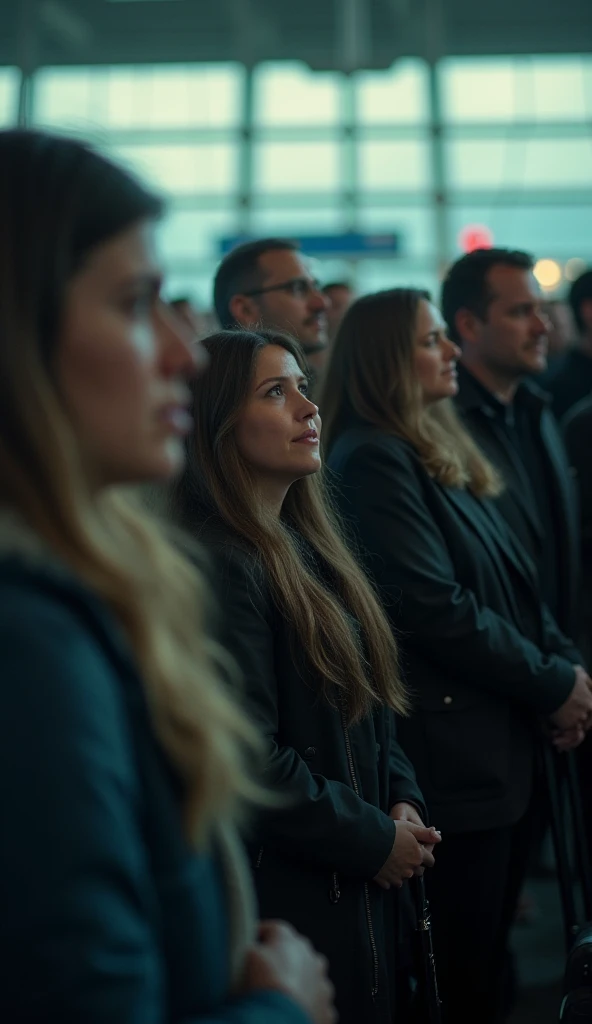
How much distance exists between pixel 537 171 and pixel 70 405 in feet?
39.4

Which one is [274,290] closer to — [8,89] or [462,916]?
[462,916]

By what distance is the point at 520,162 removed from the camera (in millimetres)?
12078

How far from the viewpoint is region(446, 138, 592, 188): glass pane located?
12031 mm

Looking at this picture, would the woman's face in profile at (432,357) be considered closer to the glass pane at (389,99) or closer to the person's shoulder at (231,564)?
the person's shoulder at (231,564)

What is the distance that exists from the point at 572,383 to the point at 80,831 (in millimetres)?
4514

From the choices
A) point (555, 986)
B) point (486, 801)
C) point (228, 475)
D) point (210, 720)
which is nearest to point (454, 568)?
point (486, 801)

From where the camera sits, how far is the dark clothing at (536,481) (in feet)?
10.6

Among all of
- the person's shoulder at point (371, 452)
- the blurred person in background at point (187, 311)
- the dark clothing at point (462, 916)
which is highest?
the blurred person in background at point (187, 311)

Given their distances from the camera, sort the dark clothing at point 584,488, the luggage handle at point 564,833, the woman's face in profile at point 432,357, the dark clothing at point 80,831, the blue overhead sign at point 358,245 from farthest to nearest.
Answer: the blue overhead sign at point 358,245
the dark clothing at point 584,488
the woman's face in profile at point 432,357
the luggage handle at point 564,833
the dark clothing at point 80,831

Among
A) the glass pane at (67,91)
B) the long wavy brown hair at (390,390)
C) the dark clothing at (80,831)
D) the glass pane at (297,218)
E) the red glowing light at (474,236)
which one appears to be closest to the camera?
the dark clothing at (80,831)

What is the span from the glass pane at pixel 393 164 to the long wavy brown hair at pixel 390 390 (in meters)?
9.60

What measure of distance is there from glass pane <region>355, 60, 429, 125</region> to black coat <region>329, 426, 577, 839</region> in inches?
399

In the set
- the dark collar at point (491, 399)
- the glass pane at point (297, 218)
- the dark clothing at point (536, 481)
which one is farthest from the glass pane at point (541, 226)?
the dark clothing at point (536, 481)

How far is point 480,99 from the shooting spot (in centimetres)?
1217
